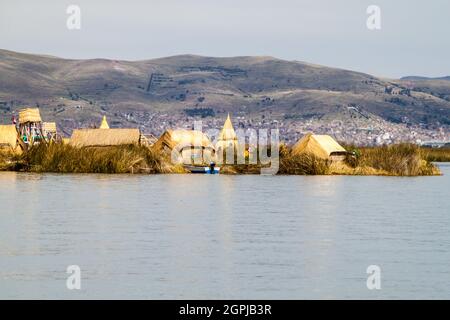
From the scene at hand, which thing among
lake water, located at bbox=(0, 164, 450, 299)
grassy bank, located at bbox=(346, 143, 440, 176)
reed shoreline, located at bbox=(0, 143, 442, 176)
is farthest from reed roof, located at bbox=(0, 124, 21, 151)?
grassy bank, located at bbox=(346, 143, 440, 176)

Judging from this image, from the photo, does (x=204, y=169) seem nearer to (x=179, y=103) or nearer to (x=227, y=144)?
(x=227, y=144)

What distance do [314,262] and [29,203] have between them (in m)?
11.8

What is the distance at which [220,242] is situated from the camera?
20422 mm

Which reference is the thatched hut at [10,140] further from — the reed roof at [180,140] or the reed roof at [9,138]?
the reed roof at [180,140]

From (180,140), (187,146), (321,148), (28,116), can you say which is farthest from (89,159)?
(28,116)

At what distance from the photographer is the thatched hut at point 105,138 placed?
45.0 m

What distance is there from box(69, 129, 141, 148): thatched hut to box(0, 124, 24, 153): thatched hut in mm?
2288

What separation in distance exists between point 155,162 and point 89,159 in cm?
270

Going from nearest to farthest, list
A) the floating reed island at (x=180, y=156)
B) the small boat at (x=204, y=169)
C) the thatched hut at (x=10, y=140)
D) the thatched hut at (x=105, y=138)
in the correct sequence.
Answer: the floating reed island at (x=180, y=156) < the thatched hut at (x=105, y=138) < the small boat at (x=204, y=169) < the thatched hut at (x=10, y=140)

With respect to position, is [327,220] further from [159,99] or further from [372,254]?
[159,99]

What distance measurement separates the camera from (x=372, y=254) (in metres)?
19.2

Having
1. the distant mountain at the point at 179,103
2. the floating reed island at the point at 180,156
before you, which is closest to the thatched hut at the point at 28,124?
the floating reed island at the point at 180,156

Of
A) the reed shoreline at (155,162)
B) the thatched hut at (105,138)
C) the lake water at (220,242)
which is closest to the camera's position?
the lake water at (220,242)
